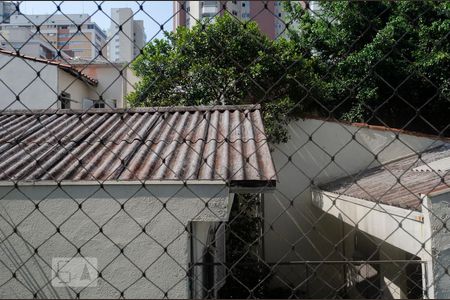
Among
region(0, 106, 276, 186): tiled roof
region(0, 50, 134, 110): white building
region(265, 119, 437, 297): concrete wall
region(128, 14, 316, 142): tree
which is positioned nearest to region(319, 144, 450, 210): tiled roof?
region(265, 119, 437, 297): concrete wall

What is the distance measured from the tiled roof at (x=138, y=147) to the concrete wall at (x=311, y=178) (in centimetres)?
244

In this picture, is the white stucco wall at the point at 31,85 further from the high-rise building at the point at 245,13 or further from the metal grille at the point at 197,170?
the high-rise building at the point at 245,13

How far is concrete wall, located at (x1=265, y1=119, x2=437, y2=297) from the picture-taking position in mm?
5996

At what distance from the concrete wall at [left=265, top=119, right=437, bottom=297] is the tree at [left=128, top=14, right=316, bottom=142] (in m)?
0.38

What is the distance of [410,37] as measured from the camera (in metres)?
6.34

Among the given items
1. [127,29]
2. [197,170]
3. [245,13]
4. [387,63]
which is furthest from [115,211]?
[245,13]

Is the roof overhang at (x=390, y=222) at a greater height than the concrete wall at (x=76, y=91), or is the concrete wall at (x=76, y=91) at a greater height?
the concrete wall at (x=76, y=91)

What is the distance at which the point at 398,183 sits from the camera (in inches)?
120

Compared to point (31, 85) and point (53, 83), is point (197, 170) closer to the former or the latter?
point (31, 85)

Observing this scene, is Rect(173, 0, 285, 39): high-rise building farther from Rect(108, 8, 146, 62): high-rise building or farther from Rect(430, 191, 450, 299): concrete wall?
Rect(430, 191, 450, 299): concrete wall

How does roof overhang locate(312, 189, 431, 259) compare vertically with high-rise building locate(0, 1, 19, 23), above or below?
below

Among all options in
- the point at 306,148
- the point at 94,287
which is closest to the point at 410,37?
the point at 306,148

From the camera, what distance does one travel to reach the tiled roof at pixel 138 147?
2.33 meters

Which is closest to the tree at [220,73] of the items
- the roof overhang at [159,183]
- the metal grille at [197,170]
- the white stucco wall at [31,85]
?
the metal grille at [197,170]
